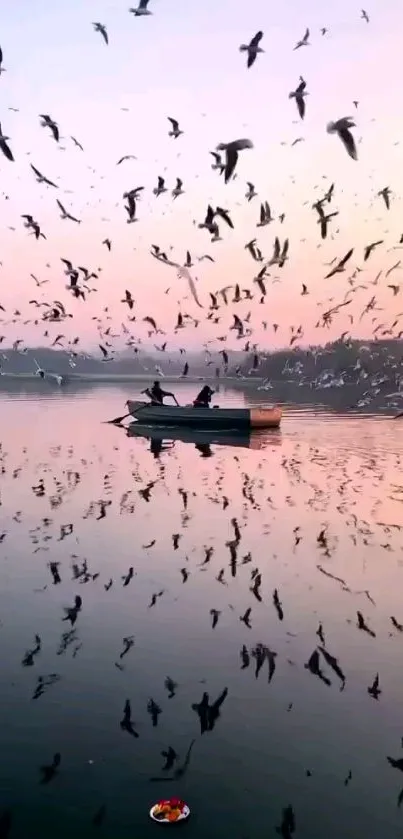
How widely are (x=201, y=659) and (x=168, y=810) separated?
3.82 meters

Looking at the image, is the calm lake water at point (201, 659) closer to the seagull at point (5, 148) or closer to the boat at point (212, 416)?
the seagull at point (5, 148)

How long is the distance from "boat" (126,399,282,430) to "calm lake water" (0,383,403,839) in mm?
24283

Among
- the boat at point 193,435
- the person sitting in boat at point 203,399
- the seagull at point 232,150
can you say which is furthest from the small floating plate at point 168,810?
the person sitting in boat at point 203,399

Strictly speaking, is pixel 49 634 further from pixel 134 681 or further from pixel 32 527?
pixel 32 527

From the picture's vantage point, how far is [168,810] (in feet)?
25.9

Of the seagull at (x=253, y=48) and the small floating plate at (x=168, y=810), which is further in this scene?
the seagull at (x=253, y=48)

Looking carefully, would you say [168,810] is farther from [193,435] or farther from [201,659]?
[193,435]

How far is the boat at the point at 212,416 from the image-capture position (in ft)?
166

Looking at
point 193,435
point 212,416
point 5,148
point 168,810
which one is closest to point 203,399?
point 212,416

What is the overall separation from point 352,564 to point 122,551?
5.17 m

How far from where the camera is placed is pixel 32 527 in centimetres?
2050

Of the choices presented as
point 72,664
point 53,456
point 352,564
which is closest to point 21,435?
point 53,456

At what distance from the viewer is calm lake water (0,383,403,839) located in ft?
27.0

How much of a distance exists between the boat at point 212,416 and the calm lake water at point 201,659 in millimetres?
24283
